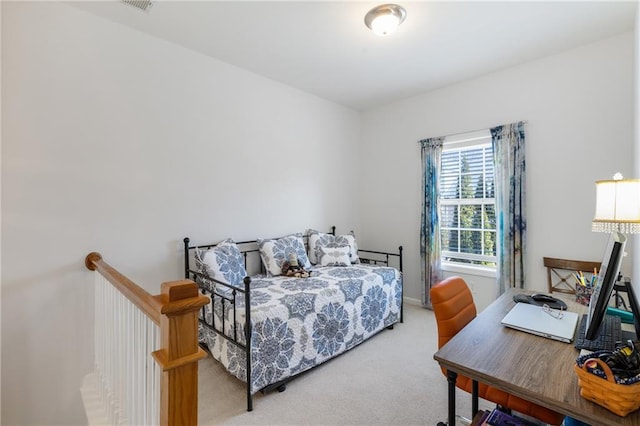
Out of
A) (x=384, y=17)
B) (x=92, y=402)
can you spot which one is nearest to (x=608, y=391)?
(x=384, y=17)

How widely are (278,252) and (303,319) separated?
0.97 metres

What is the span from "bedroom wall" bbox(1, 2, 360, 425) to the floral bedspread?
0.83 meters

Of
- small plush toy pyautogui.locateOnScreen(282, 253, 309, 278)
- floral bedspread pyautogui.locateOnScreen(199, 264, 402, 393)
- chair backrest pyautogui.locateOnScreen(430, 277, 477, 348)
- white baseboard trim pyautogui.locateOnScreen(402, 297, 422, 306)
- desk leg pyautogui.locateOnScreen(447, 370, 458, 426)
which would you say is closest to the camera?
desk leg pyautogui.locateOnScreen(447, 370, 458, 426)

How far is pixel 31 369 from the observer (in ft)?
6.36

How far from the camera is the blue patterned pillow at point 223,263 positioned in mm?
2430

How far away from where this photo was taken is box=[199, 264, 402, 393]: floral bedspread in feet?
6.59

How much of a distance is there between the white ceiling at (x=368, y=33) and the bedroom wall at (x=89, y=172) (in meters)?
0.28

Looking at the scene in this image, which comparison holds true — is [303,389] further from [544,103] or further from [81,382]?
[544,103]

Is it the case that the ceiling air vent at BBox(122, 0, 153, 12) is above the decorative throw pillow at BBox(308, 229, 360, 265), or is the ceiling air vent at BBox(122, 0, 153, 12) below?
above

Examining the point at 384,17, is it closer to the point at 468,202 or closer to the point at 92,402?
the point at 468,202

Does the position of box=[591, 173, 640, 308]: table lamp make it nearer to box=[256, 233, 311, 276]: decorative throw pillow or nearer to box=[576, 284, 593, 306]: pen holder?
box=[576, 284, 593, 306]: pen holder

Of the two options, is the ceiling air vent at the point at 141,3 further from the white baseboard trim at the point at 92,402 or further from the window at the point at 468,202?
the window at the point at 468,202

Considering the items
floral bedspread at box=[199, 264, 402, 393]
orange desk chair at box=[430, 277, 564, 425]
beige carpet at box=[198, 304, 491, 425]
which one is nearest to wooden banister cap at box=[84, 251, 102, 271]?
floral bedspread at box=[199, 264, 402, 393]

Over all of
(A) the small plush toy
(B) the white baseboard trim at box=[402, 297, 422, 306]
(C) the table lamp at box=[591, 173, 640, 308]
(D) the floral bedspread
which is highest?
(C) the table lamp at box=[591, 173, 640, 308]
